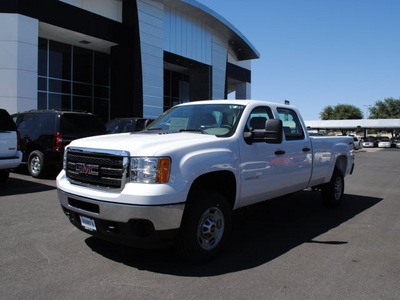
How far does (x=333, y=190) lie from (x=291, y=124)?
1.99m

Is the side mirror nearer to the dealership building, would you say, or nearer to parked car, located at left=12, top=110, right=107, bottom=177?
parked car, located at left=12, top=110, right=107, bottom=177

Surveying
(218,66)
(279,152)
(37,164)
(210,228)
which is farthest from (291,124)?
(218,66)

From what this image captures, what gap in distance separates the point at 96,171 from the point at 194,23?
2503 cm

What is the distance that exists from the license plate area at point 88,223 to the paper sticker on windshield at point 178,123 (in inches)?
75.0

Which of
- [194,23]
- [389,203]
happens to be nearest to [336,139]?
[389,203]

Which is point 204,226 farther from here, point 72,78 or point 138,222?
point 72,78

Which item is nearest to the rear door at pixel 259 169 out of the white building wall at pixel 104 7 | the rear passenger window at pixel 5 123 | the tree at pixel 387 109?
the rear passenger window at pixel 5 123

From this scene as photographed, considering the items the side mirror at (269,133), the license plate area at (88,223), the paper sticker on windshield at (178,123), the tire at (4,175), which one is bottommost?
the tire at (4,175)

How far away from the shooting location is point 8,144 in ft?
26.0

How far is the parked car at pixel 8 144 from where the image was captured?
25.7 feet

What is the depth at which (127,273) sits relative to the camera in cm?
357

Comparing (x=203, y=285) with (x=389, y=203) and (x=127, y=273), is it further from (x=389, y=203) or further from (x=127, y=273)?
(x=389, y=203)

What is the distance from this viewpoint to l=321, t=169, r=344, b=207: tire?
6.80 metres

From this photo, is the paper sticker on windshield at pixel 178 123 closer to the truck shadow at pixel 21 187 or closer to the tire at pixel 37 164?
the truck shadow at pixel 21 187
